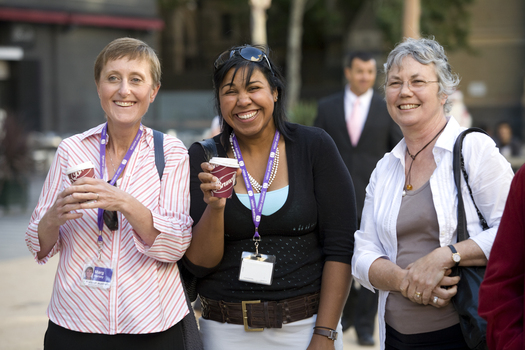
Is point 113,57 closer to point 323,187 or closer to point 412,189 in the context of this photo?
point 323,187

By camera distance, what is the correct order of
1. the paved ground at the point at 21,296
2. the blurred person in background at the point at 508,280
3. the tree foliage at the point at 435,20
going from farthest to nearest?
the tree foliage at the point at 435,20 < the paved ground at the point at 21,296 < the blurred person in background at the point at 508,280

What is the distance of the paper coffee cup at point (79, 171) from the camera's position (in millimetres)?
2215

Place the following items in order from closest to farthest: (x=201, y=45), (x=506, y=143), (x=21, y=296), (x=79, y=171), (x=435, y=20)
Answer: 1. (x=79, y=171)
2. (x=21, y=296)
3. (x=506, y=143)
4. (x=435, y=20)
5. (x=201, y=45)

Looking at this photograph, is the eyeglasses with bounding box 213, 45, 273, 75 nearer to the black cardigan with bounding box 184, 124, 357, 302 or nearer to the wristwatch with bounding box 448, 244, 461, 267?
the black cardigan with bounding box 184, 124, 357, 302

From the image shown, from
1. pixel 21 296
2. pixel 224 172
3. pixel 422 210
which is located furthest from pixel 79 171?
pixel 21 296

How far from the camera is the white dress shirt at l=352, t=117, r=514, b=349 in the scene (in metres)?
2.31

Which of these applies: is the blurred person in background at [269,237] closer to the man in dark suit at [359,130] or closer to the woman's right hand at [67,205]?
the woman's right hand at [67,205]

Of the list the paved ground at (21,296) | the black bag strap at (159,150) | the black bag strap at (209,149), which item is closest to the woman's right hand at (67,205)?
the black bag strap at (159,150)

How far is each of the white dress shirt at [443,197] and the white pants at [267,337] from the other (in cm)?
34

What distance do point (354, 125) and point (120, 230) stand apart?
3.68m

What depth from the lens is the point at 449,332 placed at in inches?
93.9

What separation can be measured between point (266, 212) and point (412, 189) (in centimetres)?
65

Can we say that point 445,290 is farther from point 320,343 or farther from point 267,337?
point 267,337

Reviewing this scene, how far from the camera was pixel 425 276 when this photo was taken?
7.63 ft
